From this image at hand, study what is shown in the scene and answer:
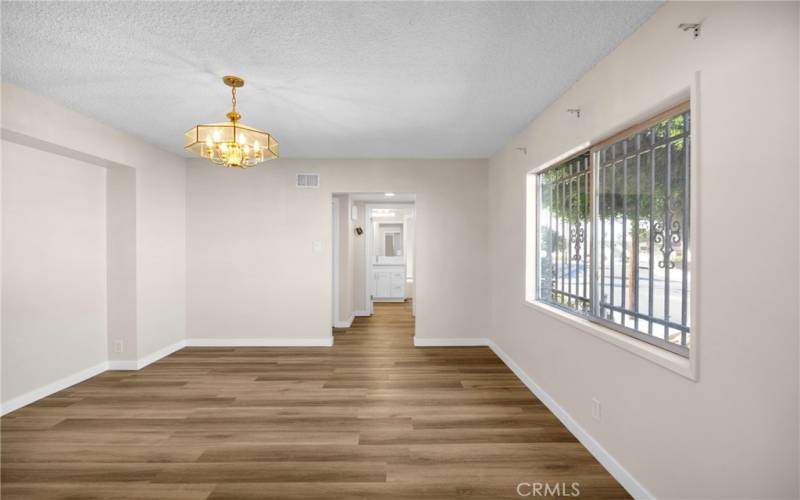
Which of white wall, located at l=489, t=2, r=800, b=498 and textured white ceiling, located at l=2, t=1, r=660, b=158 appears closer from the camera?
white wall, located at l=489, t=2, r=800, b=498

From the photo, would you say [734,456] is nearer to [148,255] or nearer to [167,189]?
[148,255]

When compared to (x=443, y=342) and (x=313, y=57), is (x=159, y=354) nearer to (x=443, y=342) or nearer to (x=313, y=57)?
(x=443, y=342)

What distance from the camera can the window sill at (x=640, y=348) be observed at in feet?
5.70

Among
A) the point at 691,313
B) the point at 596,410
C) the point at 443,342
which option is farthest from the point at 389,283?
the point at 691,313

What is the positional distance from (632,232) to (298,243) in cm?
399

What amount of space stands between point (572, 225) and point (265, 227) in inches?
150

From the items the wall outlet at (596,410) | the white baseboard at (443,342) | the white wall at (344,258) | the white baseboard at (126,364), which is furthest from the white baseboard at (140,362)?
the wall outlet at (596,410)

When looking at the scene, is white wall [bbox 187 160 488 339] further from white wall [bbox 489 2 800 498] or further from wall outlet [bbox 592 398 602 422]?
white wall [bbox 489 2 800 498]

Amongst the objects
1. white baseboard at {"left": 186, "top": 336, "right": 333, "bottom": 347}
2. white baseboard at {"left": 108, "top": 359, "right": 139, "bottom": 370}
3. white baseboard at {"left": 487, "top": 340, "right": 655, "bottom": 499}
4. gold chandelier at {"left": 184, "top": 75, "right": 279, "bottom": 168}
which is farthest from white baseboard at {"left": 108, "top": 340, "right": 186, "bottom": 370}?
white baseboard at {"left": 487, "top": 340, "right": 655, "bottom": 499}

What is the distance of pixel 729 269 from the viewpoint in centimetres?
153

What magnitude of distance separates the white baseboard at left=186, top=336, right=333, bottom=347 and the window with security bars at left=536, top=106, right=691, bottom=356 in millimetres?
3215

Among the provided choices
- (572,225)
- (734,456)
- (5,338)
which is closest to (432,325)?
(572,225)

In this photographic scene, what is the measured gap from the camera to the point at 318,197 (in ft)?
17.1

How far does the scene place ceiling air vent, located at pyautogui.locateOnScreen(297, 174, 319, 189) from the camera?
5195 millimetres
